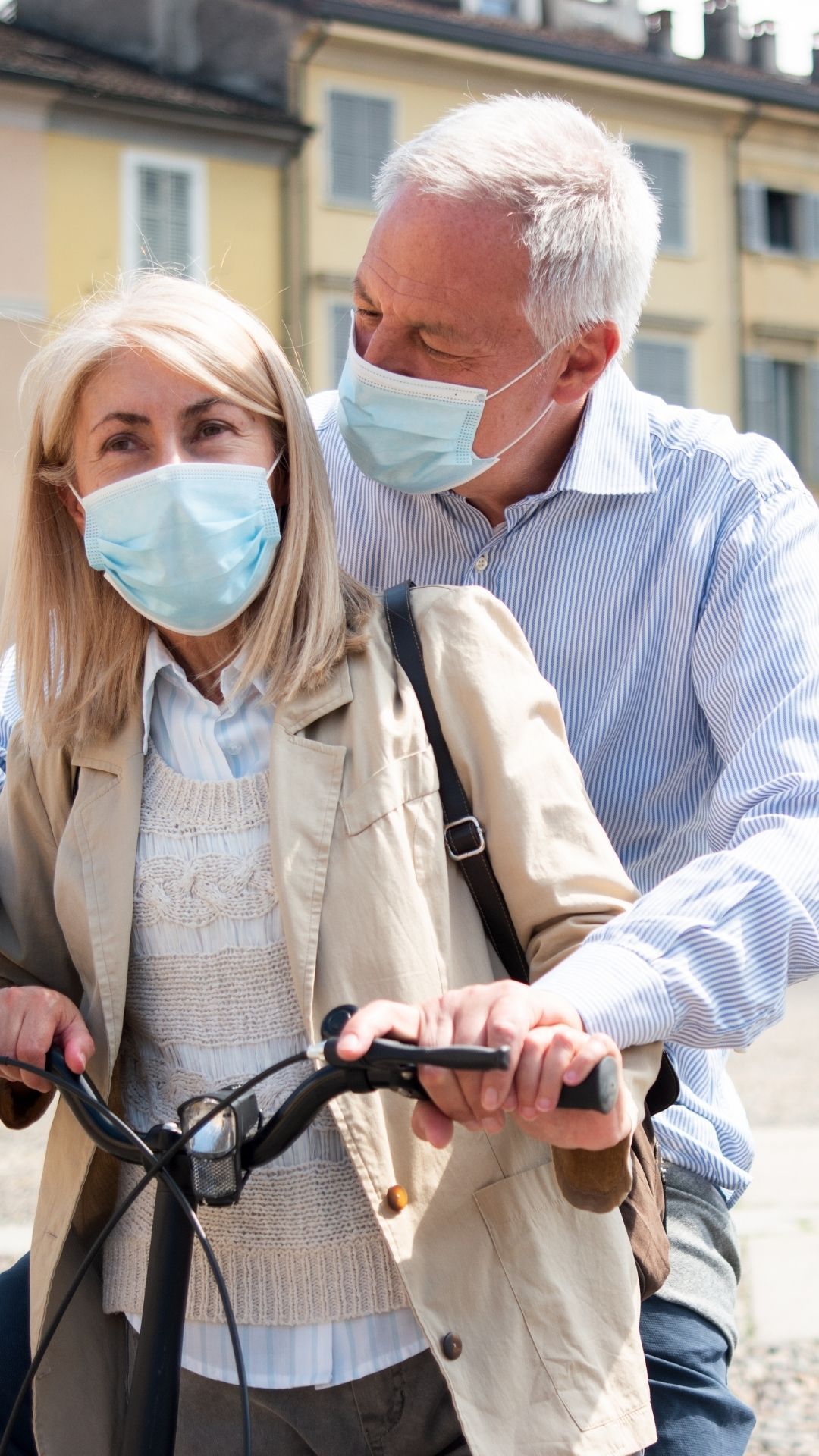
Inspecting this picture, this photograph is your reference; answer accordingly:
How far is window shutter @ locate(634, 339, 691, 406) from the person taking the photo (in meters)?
26.4

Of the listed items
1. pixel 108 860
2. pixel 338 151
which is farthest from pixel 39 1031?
pixel 338 151

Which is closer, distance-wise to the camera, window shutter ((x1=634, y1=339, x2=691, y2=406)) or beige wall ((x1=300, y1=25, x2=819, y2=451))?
beige wall ((x1=300, y1=25, x2=819, y2=451))

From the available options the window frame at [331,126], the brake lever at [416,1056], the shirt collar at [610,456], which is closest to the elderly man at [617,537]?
the shirt collar at [610,456]

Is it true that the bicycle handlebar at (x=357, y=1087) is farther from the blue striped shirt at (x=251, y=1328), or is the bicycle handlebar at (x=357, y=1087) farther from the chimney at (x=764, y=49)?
the chimney at (x=764, y=49)

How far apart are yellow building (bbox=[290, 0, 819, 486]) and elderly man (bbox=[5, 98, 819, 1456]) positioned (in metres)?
21.0

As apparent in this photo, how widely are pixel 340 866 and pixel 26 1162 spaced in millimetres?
5857

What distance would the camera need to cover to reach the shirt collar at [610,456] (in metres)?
2.55

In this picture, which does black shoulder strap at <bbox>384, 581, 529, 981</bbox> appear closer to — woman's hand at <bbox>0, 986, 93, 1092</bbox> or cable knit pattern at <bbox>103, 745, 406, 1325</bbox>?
cable knit pattern at <bbox>103, 745, 406, 1325</bbox>

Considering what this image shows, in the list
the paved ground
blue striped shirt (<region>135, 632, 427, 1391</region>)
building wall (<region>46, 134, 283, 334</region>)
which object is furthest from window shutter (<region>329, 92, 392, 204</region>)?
blue striped shirt (<region>135, 632, 427, 1391</region>)

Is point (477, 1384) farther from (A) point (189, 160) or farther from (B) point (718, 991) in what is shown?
(A) point (189, 160)

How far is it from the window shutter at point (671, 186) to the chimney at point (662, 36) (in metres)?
2.05

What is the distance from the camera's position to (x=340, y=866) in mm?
1957

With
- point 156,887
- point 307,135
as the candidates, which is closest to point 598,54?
point 307,135

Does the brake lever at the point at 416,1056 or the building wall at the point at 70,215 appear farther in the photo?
the building wall at the point at 70,215
